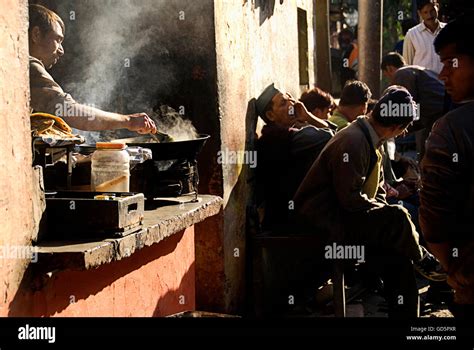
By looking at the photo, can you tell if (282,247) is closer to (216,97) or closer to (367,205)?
(367,205)

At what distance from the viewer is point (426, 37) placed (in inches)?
416

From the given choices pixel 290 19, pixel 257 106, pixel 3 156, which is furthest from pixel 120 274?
pixel 290 19

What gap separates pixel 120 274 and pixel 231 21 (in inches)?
112

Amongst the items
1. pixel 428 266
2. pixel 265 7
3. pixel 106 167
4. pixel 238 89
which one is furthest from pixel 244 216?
pixel 106 167

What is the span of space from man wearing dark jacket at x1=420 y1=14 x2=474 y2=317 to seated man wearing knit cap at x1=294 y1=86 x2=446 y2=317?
261cm

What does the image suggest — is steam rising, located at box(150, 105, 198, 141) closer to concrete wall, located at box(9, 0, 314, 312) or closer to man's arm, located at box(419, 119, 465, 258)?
concrete wall, located at box(9, 0, 314, 312)

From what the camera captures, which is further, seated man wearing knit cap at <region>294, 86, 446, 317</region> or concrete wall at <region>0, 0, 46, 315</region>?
seated man wearing knit cap at <region>294, 86, 446, 317</region>

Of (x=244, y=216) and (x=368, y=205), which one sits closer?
(x=368, y=205)

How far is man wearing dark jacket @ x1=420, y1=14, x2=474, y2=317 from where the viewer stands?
389 centimetres

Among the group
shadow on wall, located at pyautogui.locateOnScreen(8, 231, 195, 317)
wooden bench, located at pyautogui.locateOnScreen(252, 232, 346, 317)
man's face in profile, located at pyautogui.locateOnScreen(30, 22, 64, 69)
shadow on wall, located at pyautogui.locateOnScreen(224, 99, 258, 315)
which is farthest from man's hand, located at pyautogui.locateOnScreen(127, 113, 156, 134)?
wooden bench, located at pyautogui.locateOnScreen(252, 232, 346, 317)

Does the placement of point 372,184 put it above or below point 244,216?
above

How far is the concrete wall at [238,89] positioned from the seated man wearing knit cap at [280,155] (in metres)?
A: 0.15
